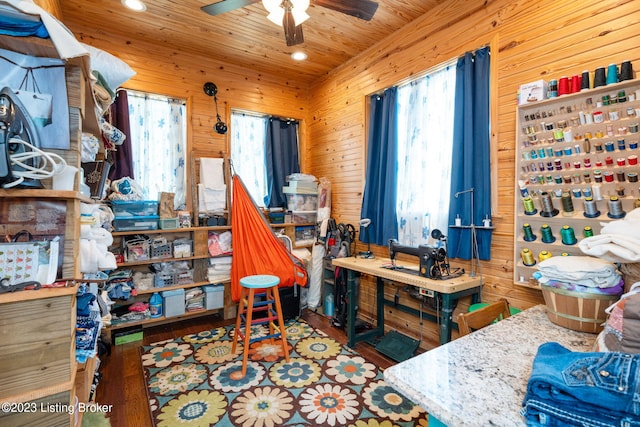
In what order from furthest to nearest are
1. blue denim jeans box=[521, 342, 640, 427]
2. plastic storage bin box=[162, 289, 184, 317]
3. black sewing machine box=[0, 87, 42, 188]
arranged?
plastic storage bin box=[162, 289, 184, 317], black sewing machine box=[0, 87, 42, 188], blue denim jeans box=[521, 342, 640, 427]

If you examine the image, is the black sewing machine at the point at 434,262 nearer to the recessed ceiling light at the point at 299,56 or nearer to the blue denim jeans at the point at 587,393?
the blue denim jeans at the point at 587,393

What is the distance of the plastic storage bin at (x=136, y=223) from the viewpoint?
112 inches

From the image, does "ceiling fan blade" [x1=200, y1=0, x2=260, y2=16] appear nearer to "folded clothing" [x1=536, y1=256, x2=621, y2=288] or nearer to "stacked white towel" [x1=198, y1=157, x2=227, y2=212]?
"stacked white towel" [x1=198, y1=157, x2=227, y2=212]

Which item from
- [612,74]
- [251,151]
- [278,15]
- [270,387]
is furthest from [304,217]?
[612,74]

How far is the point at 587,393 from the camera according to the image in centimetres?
68

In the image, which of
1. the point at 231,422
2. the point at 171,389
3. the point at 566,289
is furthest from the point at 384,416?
the point at 171,389

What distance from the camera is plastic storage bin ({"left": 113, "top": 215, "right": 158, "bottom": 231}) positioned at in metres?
2.85

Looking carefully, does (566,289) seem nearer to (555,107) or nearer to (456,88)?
(555,107)

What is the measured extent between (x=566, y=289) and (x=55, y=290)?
1.94 meters

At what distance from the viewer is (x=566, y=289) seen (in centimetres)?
131

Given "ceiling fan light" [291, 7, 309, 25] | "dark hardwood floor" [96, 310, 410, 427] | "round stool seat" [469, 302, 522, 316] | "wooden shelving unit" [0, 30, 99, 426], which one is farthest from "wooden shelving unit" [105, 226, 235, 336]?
"round stool seat" [469, 302, 522, 316]

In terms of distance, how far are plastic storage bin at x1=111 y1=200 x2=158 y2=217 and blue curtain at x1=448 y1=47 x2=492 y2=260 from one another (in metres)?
2.75

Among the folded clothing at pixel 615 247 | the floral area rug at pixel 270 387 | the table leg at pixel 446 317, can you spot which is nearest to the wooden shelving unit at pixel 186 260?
the floral area rug at pixel 270 387

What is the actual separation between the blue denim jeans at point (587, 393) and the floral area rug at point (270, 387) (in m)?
1.29
